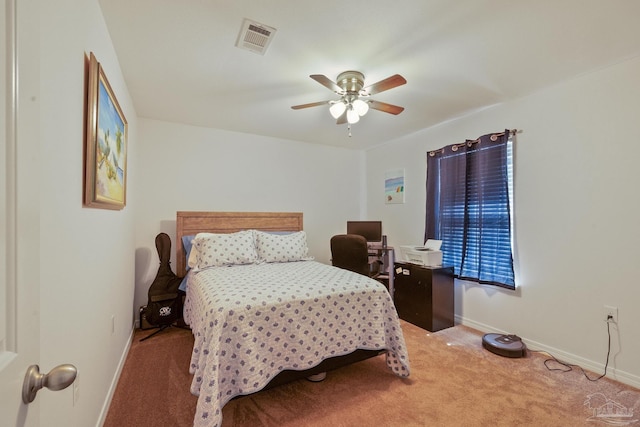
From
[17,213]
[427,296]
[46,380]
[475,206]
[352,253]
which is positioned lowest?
[427,296]

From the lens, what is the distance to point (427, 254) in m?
3.10

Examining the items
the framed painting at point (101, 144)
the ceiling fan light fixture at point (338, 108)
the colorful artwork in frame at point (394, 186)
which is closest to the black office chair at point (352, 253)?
the colorful artwork in frame at point (394, 186)

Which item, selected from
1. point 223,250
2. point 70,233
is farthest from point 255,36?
point 223,250

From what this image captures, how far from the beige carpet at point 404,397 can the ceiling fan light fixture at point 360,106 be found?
6.75 feet

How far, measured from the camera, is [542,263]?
251cm

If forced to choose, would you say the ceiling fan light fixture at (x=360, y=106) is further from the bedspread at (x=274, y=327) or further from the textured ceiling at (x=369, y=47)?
the bedspread at (x=274, y=327)

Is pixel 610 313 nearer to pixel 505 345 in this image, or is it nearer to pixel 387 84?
pixel 505 345

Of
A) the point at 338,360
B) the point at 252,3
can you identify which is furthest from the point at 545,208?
the point at 252,3

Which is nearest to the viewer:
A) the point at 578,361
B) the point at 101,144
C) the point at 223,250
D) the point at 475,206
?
the point at 101,144

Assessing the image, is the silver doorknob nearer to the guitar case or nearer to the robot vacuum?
the guitar case

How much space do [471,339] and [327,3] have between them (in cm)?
305

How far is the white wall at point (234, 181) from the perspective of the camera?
3193mm

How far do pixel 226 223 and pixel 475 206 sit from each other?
290cm

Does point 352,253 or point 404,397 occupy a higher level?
point 352,253
